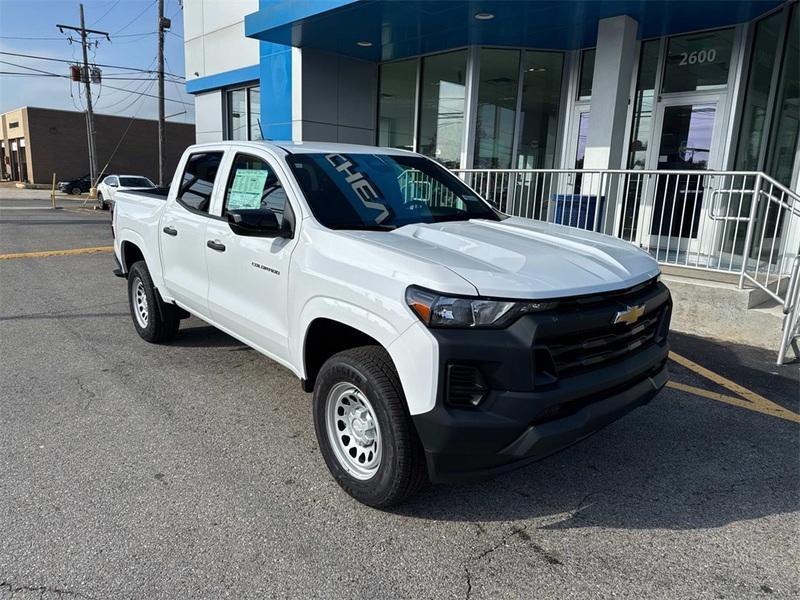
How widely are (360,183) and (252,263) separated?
0.90 m

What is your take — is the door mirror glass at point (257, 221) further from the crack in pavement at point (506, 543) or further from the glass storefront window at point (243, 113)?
the glass storefront window at point (243, 113)

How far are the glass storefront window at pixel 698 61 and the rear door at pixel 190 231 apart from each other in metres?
8.34

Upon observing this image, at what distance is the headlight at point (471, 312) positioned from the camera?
263cm

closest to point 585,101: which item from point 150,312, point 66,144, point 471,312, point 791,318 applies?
point 791,318

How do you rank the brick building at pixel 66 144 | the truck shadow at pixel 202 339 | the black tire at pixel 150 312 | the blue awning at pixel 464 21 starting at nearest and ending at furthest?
the black tire at pixel 150 312
the truck shadow at pixel 202 339
the blue awning at pixel 464 21
the brick building at pixel 66 144

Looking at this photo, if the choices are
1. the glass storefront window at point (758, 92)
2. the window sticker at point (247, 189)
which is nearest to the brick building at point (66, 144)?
the glass storefront window at point (758, 92)

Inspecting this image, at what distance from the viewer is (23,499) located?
10.2 feet

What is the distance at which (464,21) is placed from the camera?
9.92 m

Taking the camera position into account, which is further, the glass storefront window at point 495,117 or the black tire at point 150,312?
the glass storefront window at point 495,117

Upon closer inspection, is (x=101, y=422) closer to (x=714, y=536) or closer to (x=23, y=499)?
(x=23, y=499)

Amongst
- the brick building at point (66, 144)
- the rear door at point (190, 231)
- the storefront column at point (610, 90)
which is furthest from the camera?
the brick building at point (66, 144)

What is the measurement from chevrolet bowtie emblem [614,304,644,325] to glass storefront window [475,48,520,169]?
30.5ft

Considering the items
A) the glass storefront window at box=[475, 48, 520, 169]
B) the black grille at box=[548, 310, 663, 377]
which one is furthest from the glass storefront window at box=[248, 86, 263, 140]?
the black grille at box=[548, 310, 663, 377]

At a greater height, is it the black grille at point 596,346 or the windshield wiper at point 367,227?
the windshield wiper at point 367,227
